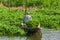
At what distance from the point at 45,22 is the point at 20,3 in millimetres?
9733

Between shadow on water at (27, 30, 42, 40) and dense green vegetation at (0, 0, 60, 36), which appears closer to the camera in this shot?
shadow on water at (27, 30, 42, 40)

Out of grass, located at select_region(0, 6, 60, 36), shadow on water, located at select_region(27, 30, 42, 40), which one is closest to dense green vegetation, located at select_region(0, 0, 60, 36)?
grass, located at select_region(0, 6, 60, 36)

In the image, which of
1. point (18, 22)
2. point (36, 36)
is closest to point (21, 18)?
point (18, 22)

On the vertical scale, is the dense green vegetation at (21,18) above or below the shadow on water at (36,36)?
below

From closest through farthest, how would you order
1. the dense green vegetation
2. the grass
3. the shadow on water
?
the shadow on water
the grass
the dense green vegetation

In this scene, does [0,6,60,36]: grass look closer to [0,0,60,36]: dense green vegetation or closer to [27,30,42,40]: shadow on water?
[0,0,60,36]: dense green vegetation

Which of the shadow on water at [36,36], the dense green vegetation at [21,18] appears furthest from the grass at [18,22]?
the shadow on water at [36,36]

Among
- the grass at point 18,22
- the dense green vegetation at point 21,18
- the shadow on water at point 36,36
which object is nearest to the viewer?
the shadow on water at point 36,36

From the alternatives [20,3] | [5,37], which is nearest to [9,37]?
[5,37]

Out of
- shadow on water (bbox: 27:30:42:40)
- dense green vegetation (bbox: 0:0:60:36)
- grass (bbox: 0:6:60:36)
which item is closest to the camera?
shadow on water (bbox: 27:30:42:40)

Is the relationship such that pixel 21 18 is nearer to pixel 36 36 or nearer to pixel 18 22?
pixel 18 22

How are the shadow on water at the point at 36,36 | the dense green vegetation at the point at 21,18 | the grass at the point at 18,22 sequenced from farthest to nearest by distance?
the dense green vegetation at the point at 21,18 → the grass at the point at 18,22 → the shadow on water at the point at 36,36

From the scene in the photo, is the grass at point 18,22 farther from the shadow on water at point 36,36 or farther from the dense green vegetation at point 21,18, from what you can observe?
the shadow on water at point 36,36

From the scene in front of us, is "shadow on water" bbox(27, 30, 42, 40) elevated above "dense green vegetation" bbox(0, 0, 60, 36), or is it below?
above
